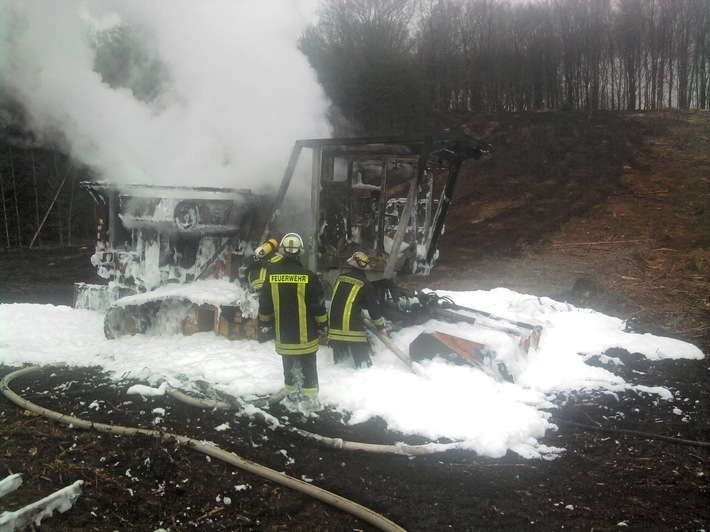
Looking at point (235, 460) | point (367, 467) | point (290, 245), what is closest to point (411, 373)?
point (367, 467)

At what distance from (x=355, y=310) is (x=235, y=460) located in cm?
234

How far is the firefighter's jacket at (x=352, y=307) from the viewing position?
585 cm

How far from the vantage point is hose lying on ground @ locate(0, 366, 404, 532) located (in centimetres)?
340

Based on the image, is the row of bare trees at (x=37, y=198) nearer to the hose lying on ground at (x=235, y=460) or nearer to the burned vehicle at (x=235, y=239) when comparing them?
the burned vehicle at (x=235, y=239)

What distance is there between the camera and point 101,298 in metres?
7.88

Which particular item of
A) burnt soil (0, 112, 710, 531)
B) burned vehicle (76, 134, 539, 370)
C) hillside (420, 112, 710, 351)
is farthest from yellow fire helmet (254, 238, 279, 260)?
hillside (420, 112, 710, 351)

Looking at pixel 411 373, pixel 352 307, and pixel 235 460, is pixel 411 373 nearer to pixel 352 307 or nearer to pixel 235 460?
pixel 352 307

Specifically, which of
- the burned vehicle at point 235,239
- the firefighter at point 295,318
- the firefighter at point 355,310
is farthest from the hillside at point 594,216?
the firefighter at point 295,318

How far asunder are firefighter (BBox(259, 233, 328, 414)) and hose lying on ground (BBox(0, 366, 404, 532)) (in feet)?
3.76

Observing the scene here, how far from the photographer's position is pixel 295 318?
201 inches

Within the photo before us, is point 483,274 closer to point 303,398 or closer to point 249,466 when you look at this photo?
point 303,398

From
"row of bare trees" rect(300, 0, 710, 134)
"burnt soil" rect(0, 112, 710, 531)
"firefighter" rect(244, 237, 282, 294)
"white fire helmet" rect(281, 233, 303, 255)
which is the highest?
"row of bare trees" rect(300, 0, 710, 134)

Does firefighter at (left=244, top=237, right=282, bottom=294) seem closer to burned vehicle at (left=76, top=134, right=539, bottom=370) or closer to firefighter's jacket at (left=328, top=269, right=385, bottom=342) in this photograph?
burned vehicle at (left=76, top=134, right=539, bottom=370)

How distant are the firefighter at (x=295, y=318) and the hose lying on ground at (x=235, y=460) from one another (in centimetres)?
115
